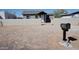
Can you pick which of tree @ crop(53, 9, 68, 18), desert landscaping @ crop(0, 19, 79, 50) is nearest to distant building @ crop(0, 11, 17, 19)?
desert landscaping @ crop(0, 19, 79, 50)

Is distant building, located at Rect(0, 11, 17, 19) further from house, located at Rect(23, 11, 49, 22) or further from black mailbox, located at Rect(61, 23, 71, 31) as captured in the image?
black mailbox, located at Rect(61, 23, 71, 31)

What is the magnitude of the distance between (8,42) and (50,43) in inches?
18.8

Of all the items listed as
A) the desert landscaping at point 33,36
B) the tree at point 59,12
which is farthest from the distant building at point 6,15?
the tree at point 59,12

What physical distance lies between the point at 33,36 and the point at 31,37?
0.03 m

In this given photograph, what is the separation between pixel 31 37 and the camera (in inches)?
129

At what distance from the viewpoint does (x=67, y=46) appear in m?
3.27

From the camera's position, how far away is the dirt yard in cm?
327

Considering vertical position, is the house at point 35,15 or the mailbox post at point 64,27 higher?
the house at point 35,15

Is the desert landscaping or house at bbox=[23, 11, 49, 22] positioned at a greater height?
house at bbox=[23, 11, 49, 22]

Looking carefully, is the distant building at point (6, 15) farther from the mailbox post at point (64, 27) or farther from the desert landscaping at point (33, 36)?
the mailbox post at point (64, 27)

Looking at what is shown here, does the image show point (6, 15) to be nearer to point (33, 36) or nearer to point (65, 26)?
point (33, 36)

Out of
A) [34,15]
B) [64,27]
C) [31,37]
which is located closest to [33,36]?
[31,37]

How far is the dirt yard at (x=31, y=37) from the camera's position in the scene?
3.27 meters

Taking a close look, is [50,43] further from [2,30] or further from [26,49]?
[2,30]
